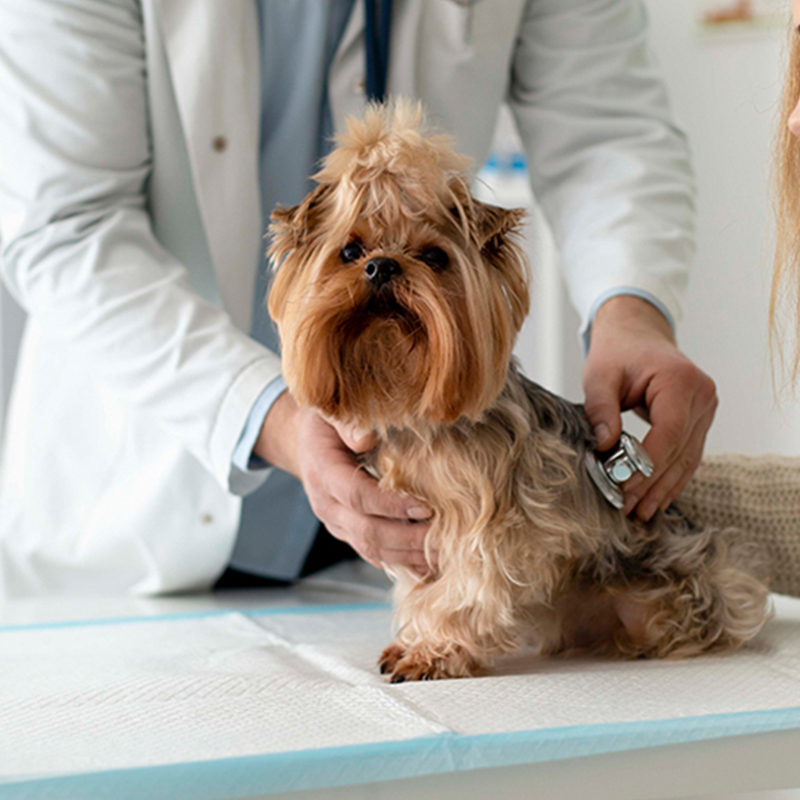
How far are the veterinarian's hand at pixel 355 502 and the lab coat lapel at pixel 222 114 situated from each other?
395 mm

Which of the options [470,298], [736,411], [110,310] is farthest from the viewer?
[736,411]

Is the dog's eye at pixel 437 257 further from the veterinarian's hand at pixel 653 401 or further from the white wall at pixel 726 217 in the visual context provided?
the white wall at pixel 726 217

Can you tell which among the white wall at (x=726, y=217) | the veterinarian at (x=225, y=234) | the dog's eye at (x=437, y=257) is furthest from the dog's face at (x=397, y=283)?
the white wall at (x=726, y=217)

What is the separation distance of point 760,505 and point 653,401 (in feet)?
0.76

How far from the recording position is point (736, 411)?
316cm

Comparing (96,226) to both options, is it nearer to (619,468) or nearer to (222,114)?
(222,114)

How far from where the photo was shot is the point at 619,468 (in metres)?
1.05

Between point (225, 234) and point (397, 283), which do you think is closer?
point (397, 283)

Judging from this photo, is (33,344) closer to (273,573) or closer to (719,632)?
(273,573)

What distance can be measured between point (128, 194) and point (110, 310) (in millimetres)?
238

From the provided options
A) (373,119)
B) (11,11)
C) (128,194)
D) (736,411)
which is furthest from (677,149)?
(736,411)

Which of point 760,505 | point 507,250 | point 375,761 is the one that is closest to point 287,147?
point 507,250

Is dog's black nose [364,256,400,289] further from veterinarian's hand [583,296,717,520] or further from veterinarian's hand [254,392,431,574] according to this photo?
veterinarian's hand [583,296,717,520]

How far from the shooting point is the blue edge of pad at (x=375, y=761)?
0.62 m
